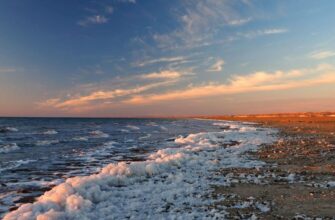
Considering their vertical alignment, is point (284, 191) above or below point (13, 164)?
above

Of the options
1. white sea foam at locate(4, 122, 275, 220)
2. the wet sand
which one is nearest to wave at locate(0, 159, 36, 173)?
white sea foam at locate(4, 122, 275, 220)

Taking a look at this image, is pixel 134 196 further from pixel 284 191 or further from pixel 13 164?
pixel 13 164

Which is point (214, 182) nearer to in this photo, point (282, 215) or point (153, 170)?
point (153, 170)

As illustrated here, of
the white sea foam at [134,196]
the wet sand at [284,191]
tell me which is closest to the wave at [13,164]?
the white sea foam at [134,196]

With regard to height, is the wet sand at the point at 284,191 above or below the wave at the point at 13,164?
above

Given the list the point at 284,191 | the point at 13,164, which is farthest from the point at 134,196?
the point at 13,164

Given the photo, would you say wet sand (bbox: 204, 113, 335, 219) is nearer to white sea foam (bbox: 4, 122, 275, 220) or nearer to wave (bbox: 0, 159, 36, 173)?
white sea foam (bbox: 4, 122, 275, 220)

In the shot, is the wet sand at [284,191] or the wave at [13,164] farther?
the wave at [13,164]

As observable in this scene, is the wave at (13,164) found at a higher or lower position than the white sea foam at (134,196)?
lower

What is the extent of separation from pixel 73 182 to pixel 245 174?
24.6ft

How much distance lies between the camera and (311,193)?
11.6 meters

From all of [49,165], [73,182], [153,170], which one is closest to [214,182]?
[153,170]

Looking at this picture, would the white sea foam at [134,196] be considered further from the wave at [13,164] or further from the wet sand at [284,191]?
the wave at [13,164]

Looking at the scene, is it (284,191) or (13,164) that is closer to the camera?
(284,191)
